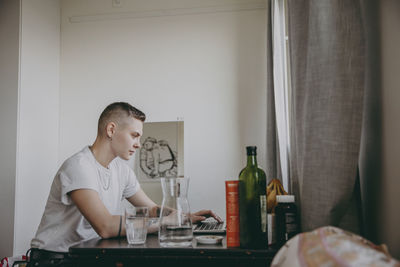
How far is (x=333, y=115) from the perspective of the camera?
3.40 ft

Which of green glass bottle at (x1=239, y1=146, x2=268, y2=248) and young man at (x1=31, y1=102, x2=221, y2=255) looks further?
young man at (x1=31, y1=102, x2=221, y2=255)

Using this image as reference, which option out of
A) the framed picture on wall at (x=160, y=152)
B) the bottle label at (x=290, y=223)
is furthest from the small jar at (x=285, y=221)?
the framed picture on wall at (x=160, y=152)

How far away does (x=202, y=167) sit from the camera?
10.7 ft

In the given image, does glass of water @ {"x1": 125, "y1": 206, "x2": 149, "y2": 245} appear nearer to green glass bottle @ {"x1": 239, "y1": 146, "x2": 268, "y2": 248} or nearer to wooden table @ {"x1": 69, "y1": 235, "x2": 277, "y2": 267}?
wooden table @ {"x1": 69, "y1": 235, "x2": 277, "y2": 267}

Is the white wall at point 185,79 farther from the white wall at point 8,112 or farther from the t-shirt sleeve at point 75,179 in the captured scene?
the t-shirt sleeve at point 75,179

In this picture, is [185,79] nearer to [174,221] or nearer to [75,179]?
[75,179]

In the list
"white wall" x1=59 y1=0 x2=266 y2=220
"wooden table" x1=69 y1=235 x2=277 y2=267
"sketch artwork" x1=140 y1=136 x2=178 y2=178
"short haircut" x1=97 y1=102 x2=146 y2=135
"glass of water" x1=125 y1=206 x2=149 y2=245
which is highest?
"white wall" x1=59 y1=0 x2=266 y2=220

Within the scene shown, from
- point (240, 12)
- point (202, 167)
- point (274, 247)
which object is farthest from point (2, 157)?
point (274, 247)

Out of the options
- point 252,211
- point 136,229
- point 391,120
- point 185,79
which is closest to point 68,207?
point 136,229

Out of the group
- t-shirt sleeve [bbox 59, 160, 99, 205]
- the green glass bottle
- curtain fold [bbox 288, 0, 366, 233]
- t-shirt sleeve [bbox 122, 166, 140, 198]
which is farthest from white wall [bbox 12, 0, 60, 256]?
curtain fold [bbox 288, 0, 366, 233]

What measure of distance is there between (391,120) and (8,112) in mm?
2821

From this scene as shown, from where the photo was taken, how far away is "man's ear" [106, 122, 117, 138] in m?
2.07

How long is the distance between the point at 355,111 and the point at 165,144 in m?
2.41

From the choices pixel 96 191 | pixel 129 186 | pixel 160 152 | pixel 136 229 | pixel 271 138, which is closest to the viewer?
pixel 136 229
